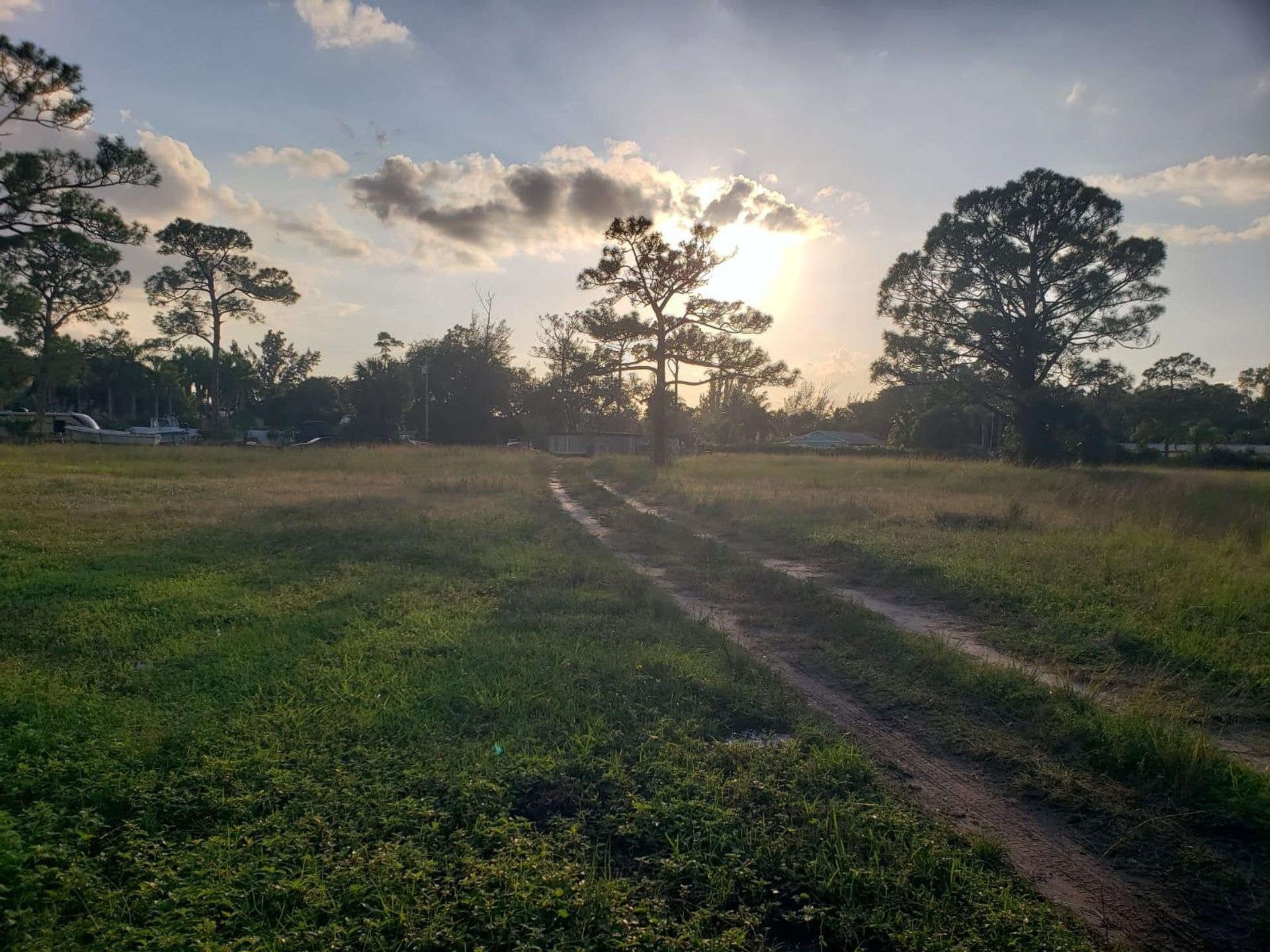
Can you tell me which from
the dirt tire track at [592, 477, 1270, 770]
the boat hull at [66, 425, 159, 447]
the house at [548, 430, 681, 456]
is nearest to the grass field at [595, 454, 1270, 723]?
the dirt tire track at [592, 477, 1270, 770]

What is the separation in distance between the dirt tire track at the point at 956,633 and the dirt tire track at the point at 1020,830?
1.49 meters

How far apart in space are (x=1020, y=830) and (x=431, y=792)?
289 centimetres

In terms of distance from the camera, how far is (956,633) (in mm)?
6945

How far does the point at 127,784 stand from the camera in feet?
11.8

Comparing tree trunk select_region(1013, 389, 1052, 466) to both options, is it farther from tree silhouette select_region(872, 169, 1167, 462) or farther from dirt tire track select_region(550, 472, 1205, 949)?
dirt tire track select_region(550, 472, 1205, 949)

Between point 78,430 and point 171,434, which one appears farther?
point 171,434

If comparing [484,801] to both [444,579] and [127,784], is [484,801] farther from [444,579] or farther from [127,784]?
[444,579]

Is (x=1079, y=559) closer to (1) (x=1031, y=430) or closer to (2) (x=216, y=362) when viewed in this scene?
(1) (x=1031, y=430)

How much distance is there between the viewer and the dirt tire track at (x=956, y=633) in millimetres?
4408

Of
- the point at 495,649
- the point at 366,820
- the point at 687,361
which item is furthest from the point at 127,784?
the point at 687,361

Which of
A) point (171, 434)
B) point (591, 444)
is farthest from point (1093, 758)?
point (171, 434)

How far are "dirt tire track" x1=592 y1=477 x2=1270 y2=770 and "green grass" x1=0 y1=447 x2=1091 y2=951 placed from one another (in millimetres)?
2146

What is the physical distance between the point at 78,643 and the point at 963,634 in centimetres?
769

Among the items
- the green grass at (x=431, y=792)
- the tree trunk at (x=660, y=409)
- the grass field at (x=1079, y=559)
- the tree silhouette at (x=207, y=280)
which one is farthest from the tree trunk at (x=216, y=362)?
the green grass at (x=431, y=792)
